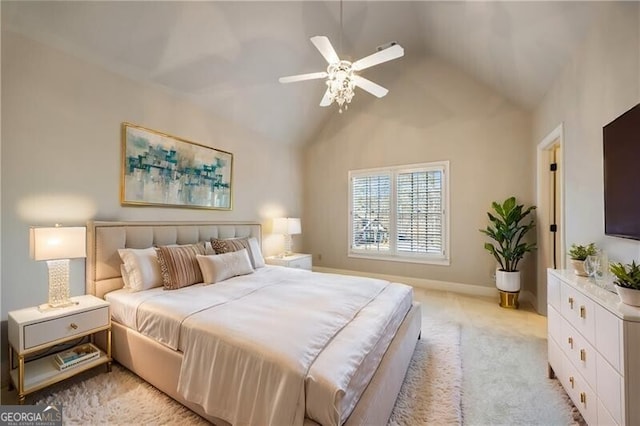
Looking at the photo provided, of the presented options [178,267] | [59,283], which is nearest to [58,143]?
[59,283]

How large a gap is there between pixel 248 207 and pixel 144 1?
107 inches

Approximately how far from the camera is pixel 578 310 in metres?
1.68

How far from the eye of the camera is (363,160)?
5148 millimetres

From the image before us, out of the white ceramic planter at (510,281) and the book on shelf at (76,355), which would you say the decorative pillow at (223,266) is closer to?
the book on shelf at (76,355)

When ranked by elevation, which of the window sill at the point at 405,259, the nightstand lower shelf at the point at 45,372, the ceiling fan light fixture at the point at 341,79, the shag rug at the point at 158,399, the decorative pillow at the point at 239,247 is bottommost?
the shag rug at the point at 158,399

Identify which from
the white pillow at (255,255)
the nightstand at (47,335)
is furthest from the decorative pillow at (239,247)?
the nightstand at (47,335)

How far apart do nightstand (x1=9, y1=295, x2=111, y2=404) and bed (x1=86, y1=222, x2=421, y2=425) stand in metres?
0.16

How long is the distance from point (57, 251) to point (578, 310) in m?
3.63

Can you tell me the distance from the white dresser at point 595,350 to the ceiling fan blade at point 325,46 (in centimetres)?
241

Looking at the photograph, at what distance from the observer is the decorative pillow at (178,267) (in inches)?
101

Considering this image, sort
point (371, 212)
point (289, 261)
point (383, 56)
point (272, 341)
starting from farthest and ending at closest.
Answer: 1. point (371, 212)
2. point (289, 261)
3. point (383, 56)
4. point (272, 341)

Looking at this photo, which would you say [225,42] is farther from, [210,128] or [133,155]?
[133,155]

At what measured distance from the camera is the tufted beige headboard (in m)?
2.49

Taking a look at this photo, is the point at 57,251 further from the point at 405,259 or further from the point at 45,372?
the point at 405,259
